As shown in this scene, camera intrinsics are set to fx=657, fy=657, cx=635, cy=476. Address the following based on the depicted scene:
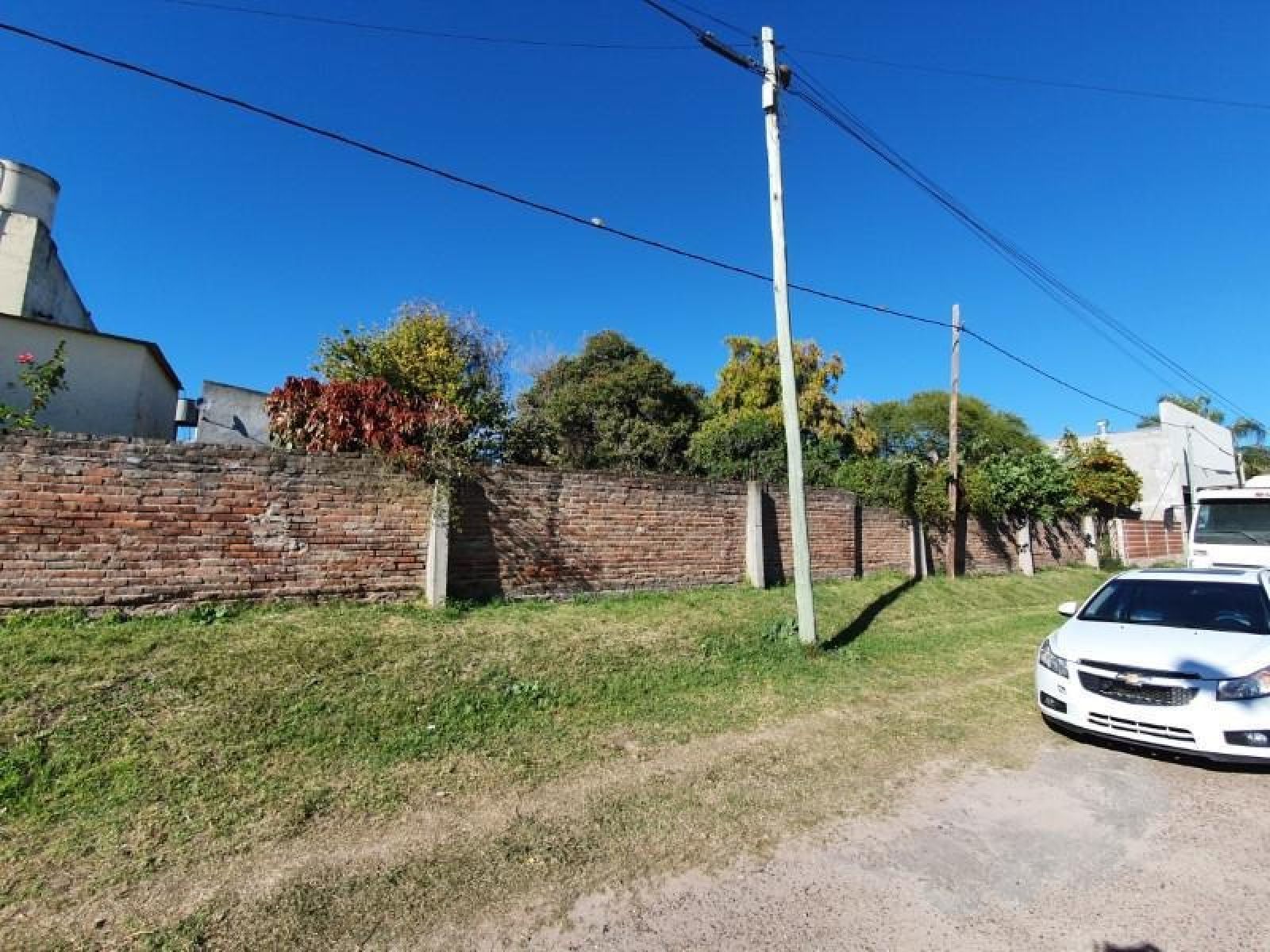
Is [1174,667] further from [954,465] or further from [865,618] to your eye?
[954,465]

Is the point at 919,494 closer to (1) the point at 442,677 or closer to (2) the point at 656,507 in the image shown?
(2) the point at 656,507

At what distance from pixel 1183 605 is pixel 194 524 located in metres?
9.21

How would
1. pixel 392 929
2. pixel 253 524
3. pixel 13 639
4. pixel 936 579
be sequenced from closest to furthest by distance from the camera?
pixel 392 929, pixel 13 639, pixel 253 524, pixel 936 579

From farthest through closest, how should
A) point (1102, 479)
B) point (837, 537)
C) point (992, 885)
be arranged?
point (1102, 479), point (837, 537), point (992, 885)

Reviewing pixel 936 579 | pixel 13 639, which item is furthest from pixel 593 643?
pixel 936 579

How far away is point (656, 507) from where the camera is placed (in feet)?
32.8

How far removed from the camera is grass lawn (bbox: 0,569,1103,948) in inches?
117

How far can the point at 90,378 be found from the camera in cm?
1073

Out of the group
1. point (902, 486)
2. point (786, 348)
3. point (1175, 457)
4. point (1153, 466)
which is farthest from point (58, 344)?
point (1153, 466)

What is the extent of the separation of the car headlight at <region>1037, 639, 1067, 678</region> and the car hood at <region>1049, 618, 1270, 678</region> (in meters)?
0.04

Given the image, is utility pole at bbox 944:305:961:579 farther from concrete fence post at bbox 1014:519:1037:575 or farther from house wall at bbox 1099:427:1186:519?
house wall at bbox 1099:427:1186:519

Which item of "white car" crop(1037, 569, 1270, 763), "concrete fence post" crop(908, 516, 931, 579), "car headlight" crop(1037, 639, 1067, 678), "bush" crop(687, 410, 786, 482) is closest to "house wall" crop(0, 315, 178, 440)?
"car headlight" crop(1037, 639, 1067, 678)

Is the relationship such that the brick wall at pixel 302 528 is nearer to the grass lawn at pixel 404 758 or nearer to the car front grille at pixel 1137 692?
the grass lawn at pixel 404 758

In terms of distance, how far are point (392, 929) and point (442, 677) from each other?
3.08m
